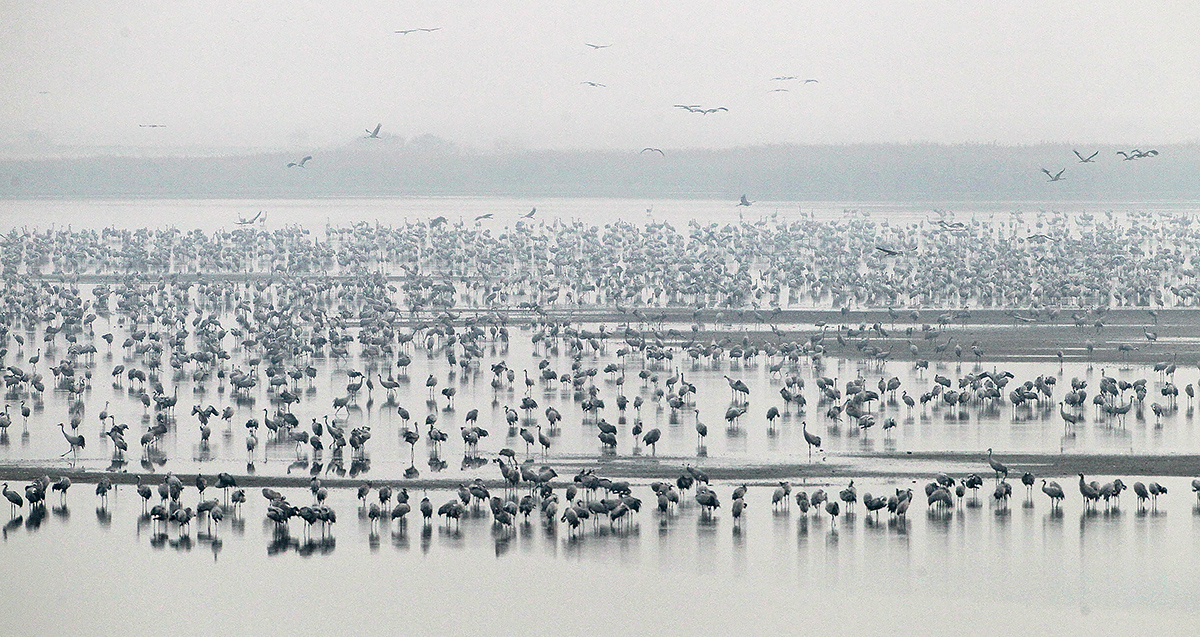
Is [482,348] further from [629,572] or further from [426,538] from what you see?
[629,572]

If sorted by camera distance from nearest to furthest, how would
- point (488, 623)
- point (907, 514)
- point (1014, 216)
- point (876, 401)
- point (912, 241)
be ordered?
point (488, 623) < point (907, 514) < point (876, 401) < point (912, 241) < point (1014, 216)

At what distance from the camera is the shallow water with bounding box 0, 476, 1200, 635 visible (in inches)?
794

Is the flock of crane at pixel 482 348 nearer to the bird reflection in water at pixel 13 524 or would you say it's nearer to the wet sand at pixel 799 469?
the bird reflection in water at pixel 13 524

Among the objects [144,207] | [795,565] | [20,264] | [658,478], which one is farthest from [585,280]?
[144,207]

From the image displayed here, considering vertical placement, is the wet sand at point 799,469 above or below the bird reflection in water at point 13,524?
above

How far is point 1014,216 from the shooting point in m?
102

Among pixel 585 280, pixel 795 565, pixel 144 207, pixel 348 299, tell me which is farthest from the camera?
pixel 144 207

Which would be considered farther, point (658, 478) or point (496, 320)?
point (496, 320)

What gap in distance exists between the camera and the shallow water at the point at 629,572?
66.1 ft

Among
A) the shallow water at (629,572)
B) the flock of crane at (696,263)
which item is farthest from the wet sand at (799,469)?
the flock of crane at (696,263)

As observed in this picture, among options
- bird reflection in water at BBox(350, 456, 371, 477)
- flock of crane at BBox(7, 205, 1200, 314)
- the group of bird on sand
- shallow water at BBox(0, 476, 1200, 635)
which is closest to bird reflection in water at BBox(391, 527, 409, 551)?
shallow water at BBox(0, 476, 1200, 635)

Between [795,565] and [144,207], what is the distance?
10557 centimetres

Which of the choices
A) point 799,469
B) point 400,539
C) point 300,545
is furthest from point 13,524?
point 799,469

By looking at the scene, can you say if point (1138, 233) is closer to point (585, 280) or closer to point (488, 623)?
point (585, 280)
